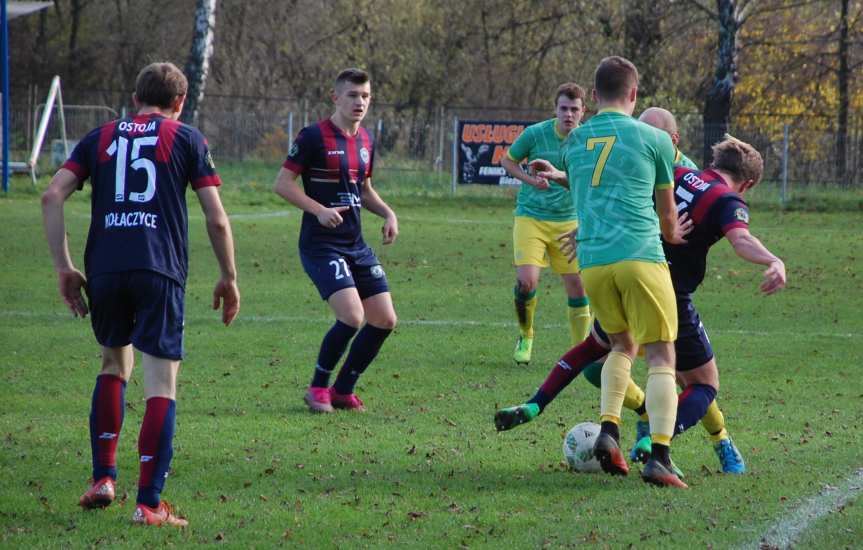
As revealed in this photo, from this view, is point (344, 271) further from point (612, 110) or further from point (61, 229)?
point (61, 229)

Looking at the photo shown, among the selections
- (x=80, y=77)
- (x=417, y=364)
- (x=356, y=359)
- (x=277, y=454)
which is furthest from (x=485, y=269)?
(x=80, y=77)

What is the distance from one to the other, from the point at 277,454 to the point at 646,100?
28.8 meters

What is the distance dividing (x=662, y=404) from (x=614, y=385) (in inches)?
10.7

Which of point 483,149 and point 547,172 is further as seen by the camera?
point 483,149

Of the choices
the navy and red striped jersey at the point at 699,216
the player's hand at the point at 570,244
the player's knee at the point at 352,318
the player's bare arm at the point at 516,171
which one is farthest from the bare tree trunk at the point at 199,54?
the navy and red striped jersey at the point at 699,216

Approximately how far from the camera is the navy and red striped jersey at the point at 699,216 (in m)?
5.72

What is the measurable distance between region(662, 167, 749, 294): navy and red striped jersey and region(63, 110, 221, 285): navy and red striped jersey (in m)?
2.32

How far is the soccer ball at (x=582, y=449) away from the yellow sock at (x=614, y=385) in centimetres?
29

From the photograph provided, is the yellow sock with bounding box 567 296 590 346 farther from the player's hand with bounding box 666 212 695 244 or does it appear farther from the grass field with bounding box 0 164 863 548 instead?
the player's hand with bounding box 666 212 695 244

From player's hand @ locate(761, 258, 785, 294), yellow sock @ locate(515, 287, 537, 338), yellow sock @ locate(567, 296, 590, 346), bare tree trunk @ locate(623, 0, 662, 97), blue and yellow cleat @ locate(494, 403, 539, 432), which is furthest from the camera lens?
bare tree trunk @ locate(623, 0, 662, 97)

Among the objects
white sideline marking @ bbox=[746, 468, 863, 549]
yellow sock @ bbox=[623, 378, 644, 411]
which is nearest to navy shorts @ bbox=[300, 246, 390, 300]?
yellow sock @ bbox=[623, 378, 644, 411]

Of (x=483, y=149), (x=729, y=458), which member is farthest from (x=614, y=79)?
(x=483, y=149)

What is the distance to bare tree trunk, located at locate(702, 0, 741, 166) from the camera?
28156 millimetres

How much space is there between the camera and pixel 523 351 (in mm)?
9461
